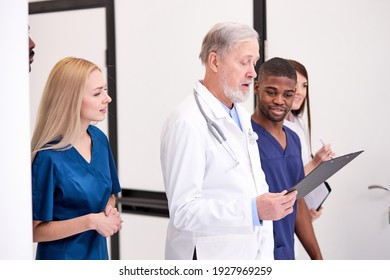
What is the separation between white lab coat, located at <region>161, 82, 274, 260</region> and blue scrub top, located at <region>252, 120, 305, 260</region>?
9cm

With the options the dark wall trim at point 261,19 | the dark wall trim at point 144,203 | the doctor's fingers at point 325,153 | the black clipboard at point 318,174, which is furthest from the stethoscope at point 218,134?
the dark wall trim at point 144,203

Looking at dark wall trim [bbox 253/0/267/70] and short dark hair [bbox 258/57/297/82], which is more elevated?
dark wall trim [bbox 253/0/267/70]

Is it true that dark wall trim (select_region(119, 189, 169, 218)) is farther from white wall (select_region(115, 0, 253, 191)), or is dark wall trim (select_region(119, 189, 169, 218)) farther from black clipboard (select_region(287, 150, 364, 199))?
black clipboard (select_region(287, 150, 364, 199))

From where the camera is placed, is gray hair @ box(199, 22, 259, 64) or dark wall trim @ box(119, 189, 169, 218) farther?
dark wall trim @ box(119, 189, 169, 218)

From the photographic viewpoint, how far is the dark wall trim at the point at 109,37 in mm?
2150

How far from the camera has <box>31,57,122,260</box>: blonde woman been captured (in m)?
1.05

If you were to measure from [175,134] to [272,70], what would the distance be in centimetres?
35

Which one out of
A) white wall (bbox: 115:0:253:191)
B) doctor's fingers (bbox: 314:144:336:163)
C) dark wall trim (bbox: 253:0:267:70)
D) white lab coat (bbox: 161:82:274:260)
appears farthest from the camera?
white wall (bbox: 115:0:253:191)

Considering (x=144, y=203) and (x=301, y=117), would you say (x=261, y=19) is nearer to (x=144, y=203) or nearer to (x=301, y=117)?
(x=301, y=117)

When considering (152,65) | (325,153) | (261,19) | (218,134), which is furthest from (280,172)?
(152,65)

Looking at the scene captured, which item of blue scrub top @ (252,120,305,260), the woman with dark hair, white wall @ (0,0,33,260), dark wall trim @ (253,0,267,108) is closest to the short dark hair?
blue scrub top @ (252,120,305,260)

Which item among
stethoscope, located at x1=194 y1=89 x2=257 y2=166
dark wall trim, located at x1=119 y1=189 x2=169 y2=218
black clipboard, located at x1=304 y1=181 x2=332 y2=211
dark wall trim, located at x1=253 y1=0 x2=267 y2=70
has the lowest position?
dark wall trim, located at x1=119 y1=189 x2=169 y2=218

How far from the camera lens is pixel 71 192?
107 cm

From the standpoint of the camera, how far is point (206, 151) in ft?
3.51
